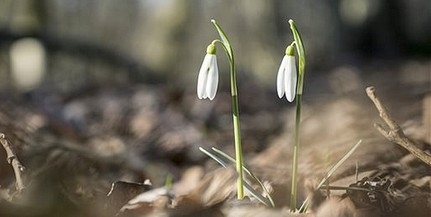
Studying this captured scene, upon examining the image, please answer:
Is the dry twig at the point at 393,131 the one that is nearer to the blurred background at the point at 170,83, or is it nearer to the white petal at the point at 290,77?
the white petal at the point at 290,77

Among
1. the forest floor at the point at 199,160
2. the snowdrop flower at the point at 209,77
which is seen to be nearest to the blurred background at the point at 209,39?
the forest floor at the point at 199,160

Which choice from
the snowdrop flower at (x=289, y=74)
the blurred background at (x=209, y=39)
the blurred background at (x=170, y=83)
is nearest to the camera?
the snowdrop flower at (x=289, y=74)

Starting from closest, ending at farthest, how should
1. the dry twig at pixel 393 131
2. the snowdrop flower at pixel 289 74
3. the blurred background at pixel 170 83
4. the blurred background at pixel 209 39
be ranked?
the dry twig at pixel 393 131, the snowdrop flower at pixel 289 74, the blurred background at pixel 170 83, the blurred background at pixel 209 39

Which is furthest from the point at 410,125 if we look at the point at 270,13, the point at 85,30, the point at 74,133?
the point at 85,30

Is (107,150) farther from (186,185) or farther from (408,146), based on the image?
(408,146)

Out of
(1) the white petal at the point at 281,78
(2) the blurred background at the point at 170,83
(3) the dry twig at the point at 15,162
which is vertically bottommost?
(2) the blurred background at the point at 170,83

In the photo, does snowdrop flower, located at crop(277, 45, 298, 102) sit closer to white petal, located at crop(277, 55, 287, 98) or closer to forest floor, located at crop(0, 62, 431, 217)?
white petal, located at crop(277, 55, 287, 98)

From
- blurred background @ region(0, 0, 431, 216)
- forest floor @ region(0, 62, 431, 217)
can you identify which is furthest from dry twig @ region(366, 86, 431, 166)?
blurred background @ region(0, 0, 431, 216)

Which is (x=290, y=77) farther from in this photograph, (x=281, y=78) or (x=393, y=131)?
(x=393, y=131)

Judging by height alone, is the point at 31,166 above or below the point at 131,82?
above
